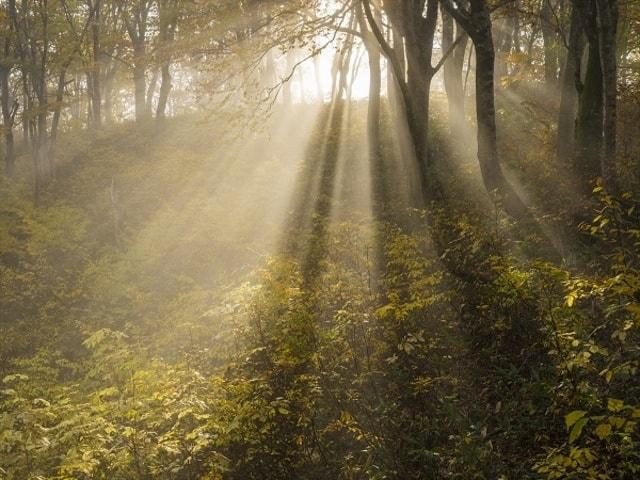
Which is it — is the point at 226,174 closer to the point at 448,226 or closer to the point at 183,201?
the point at 183,201

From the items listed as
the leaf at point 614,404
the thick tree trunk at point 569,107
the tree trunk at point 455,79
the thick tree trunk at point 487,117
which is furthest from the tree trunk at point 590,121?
the leaf at point 614,404

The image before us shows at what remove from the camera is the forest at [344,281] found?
513cm

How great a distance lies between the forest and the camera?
5128mm

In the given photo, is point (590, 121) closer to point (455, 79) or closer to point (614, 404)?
point (455, 79)

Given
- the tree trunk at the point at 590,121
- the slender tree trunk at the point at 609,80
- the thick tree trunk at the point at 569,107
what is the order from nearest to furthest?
the slender tree trunk at the point at 609,80
the tree trunk at the point at 590,121
the thick tree trunk at the point at 569,107

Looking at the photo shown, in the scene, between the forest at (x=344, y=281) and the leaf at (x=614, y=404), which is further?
the forest at (x=344, y=281)

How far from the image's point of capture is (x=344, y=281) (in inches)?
365

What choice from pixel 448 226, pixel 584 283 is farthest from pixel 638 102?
pixel 584 283

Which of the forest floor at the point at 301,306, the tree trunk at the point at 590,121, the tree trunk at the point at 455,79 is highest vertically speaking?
the tree trunk at the point at 455,79

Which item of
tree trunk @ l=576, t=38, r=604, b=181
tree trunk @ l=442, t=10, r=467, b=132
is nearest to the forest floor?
tree trunk @ l=442, t=10, r=467, b=132

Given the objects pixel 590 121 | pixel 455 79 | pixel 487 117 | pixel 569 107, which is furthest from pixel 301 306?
pixel 455 79

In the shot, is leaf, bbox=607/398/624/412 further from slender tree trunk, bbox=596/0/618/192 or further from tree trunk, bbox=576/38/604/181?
tree trunk, bbox=576/38/604/181

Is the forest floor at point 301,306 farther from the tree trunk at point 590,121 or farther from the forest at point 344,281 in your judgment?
the tree trunk at point 590,121

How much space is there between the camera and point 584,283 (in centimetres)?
468
